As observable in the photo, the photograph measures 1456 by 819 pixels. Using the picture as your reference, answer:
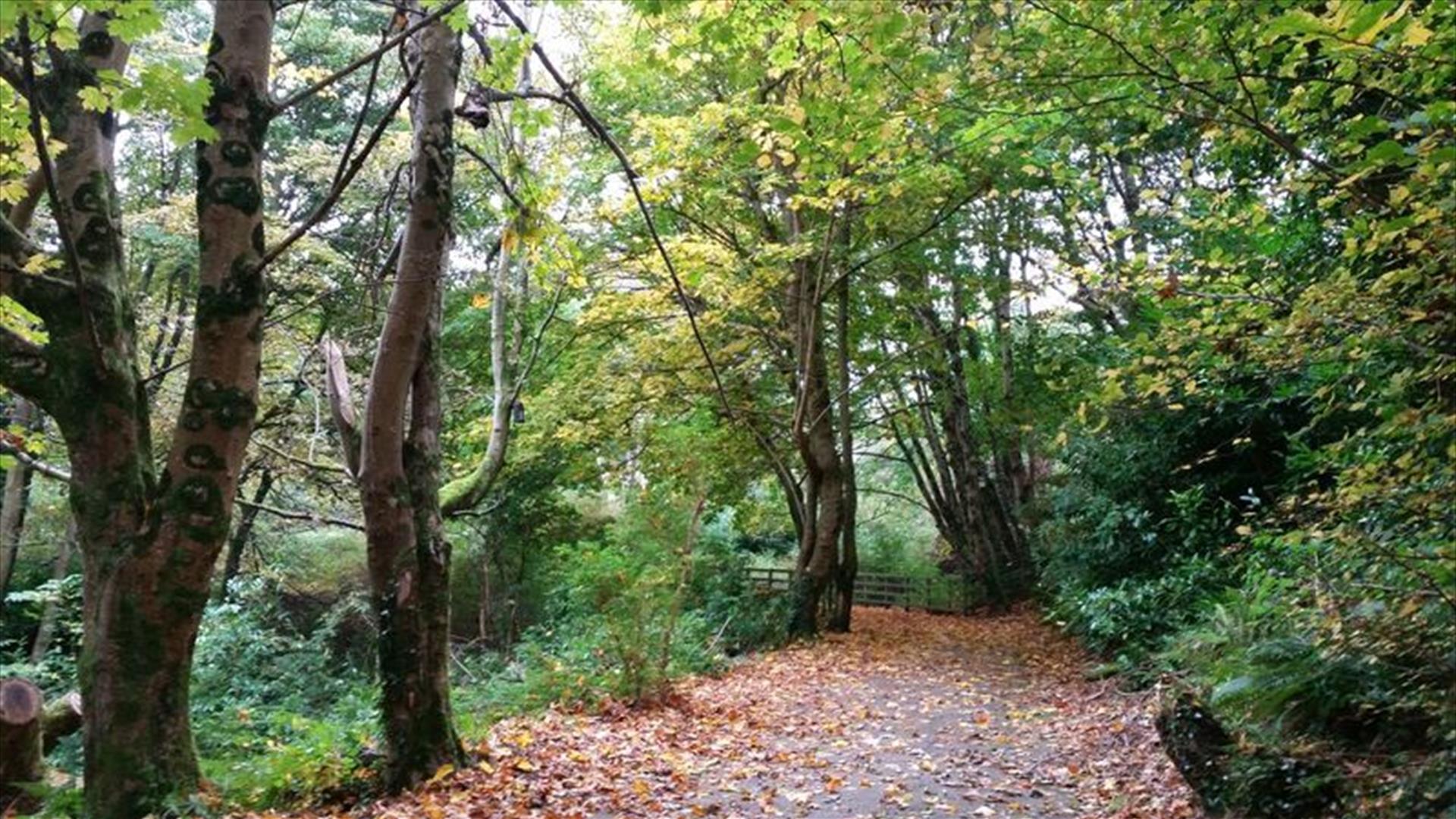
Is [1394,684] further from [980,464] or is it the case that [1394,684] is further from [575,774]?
[980,464]

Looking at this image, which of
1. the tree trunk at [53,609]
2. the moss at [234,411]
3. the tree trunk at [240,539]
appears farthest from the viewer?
the tree trunk at [240,539]

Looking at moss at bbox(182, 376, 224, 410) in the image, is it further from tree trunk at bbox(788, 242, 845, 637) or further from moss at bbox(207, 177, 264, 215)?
tree trunk at bbox(788, 242, 845, 637)

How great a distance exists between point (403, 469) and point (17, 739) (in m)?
3.97

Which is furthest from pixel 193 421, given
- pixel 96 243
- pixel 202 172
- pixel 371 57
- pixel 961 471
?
pixel 961 471

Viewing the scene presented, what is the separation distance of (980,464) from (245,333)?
53.4 feet

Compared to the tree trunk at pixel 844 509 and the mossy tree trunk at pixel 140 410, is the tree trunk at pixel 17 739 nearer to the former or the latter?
the mossy tree trunk at pixel 140 410

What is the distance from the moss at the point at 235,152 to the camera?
4930 millimetres

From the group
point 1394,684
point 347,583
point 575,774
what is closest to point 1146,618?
point 1394,684

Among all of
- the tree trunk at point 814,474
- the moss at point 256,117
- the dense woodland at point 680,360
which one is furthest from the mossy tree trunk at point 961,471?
the moss at point 256,117

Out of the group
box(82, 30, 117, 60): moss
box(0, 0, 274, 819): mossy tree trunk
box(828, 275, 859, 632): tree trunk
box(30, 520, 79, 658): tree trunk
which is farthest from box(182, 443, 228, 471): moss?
box(828, 275, 859, 632): tree trunk

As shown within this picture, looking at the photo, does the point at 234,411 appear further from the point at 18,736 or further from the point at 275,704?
the point at 275,704

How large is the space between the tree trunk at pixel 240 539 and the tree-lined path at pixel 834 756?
27.0 feet

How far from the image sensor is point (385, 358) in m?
5.32

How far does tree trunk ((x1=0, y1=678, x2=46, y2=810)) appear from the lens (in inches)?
257
